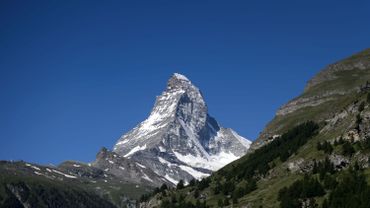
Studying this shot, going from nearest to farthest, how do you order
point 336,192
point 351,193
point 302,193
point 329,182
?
point 351,193 < point 336,192 < point 329,182 < point 302,193

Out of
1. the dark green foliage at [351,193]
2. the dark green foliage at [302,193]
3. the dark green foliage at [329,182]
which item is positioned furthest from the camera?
the dark green foliage at [302,193]

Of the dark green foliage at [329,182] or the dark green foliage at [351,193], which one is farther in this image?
the dark green foliage at [329,182]

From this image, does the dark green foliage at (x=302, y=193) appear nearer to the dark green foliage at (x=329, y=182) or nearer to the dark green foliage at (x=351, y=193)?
the dark green foliage at (x=329, y=182)

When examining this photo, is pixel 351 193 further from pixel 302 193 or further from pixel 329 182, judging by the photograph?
pixel 302 193

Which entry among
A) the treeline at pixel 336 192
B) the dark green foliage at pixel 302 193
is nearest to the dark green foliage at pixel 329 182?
the treeline at pixel 336 192

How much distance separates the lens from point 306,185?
196 metres

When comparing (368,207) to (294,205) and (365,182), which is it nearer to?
(365,182)

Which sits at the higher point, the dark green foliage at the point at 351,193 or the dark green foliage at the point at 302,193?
the dark green foliage at the point at 302,193

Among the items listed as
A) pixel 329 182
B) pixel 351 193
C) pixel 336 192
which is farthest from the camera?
pixel 329 182

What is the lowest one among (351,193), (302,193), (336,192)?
(351,193)

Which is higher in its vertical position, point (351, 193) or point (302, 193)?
point (302, 193)

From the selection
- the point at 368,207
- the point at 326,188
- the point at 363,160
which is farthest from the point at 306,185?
the point at 368,207

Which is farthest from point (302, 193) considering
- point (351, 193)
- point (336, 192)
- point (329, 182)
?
point (351, 193)

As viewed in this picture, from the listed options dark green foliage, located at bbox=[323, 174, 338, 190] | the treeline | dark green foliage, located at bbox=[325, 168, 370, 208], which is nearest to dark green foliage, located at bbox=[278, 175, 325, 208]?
the treeline
